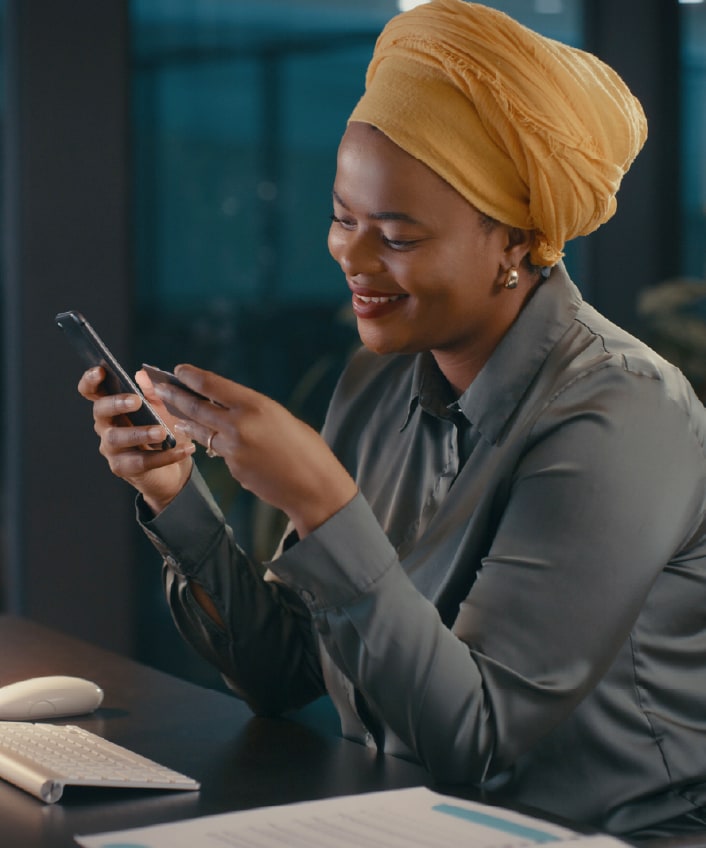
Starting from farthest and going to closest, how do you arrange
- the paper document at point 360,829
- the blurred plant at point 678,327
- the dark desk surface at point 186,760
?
the blurred plant at point 678,327
the dark desk surface at point 186,760
the paper document at point 360,829

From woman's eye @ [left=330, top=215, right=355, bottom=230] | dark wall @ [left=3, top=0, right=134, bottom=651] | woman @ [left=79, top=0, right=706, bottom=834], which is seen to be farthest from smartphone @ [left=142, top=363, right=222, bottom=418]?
dark wall @ [left=3, top=0, right=134, bottom=651]

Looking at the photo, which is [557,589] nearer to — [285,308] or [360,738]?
[360,738]

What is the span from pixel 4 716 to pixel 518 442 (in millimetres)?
635

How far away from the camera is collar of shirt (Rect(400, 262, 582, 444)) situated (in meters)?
1.51

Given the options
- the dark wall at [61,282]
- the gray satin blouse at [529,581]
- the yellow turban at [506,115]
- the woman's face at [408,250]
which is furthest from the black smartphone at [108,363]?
the dark wall at [61,282]

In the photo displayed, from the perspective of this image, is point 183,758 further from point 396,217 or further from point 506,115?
point 506,115

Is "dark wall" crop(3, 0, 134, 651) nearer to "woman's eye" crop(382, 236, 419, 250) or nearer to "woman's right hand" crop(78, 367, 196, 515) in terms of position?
"woman's right hand" crop(78, 367, 196, 515)

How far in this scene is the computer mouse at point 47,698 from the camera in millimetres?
1504

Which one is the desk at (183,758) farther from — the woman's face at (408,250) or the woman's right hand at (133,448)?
the woman's face at (408,250)

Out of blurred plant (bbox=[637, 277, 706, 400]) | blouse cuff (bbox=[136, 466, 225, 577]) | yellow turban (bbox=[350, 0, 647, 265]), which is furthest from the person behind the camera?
blurred plant (bbox=[637, 277, 706, 400])

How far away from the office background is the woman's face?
175 centimetres

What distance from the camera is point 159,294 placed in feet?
11.2

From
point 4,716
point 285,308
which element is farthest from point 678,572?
point 285,308

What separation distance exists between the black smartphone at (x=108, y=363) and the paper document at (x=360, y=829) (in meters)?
0.49
